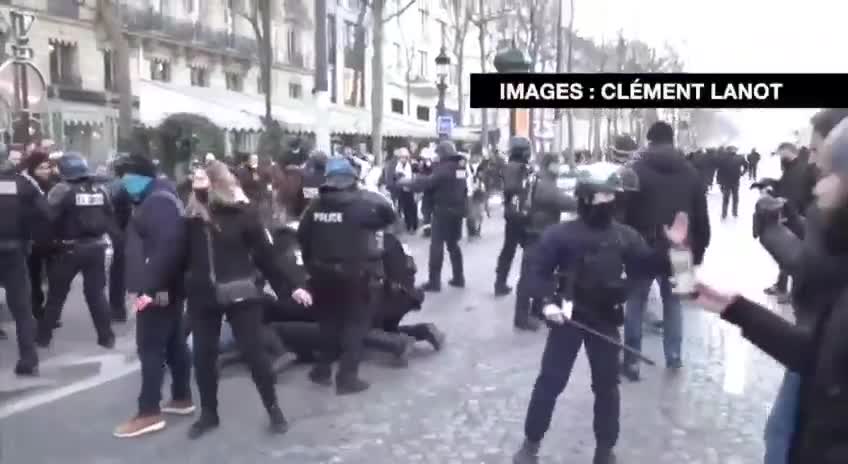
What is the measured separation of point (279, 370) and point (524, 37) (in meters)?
44.9

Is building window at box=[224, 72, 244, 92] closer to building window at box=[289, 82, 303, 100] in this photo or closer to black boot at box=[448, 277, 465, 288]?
building window at box=[289, 82, 303, 100]

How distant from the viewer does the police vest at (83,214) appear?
27.6ft

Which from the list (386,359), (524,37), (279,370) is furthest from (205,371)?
(524,37)

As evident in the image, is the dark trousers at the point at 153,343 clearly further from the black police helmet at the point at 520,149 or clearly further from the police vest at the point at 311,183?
the black police helmet at the point at 520,149

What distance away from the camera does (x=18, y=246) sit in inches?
294

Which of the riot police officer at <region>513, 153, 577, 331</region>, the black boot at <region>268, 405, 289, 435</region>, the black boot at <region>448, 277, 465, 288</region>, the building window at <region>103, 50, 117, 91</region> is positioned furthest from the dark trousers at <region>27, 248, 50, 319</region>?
the building window at <region>103, 50, 117, 91</region>

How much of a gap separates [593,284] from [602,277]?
6cm

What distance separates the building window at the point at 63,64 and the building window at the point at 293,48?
14.7 metres

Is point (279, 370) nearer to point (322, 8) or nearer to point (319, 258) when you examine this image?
point (319, 258)

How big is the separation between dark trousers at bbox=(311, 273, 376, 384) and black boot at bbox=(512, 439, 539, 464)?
6.51ft

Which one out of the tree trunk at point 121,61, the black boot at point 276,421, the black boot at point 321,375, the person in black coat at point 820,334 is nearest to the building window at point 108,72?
the tree trunk at point 121,61

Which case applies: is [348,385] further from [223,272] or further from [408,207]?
[408,207]

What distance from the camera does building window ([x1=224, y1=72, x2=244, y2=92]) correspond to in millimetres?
39344

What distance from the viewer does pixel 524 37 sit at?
51.0 m
